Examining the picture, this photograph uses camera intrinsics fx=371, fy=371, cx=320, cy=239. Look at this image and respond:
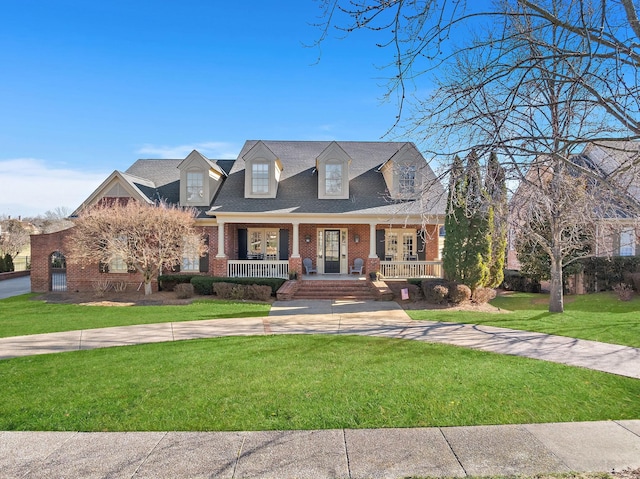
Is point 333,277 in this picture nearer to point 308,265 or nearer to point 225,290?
point 308,265

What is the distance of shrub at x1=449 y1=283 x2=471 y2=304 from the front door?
7102 mm

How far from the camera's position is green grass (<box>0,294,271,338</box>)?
1009 cm

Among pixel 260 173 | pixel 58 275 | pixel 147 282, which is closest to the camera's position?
pixel 147 282

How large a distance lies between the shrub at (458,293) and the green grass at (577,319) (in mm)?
1289

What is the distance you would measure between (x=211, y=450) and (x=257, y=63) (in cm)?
845

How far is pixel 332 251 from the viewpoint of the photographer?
19469mm

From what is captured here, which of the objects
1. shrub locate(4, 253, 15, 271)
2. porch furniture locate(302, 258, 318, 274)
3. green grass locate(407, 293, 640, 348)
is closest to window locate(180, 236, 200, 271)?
porch furniture locate(302, 258, 318, 274)

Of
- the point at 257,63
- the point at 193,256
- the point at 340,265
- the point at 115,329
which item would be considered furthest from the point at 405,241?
the point at 115,329

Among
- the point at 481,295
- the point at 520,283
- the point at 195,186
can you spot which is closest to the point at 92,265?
the point at 195,186

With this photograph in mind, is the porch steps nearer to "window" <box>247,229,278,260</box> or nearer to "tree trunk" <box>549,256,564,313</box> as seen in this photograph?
"window" <box>247,229,278,260</box>

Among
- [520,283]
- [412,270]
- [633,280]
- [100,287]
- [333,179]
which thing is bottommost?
[520,283]

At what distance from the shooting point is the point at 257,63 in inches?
361

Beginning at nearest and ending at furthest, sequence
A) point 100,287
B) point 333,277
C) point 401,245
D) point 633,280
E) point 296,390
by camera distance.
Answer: point 296,390, point 633,280, point 100,287, point 333,277, point 401,245

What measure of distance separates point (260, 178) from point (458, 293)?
1077 cm
